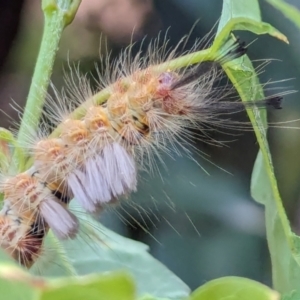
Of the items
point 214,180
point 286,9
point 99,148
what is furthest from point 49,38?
point 214,180

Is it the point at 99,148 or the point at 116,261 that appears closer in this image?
the point at 99,148

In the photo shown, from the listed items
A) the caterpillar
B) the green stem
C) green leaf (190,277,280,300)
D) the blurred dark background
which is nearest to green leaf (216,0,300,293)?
the caterpillar

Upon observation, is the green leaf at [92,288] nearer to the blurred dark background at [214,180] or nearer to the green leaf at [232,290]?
the green leaf at [232,290]

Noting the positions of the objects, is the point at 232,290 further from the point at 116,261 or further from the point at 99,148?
the point at 116,261

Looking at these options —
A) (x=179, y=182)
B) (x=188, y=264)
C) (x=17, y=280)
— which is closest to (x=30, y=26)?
(x=179, y=182)

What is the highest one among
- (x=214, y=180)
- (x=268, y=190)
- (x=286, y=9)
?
(x=286, y=9)

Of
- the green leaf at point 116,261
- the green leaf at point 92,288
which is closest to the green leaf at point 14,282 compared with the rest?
the green leaf at point 92,288

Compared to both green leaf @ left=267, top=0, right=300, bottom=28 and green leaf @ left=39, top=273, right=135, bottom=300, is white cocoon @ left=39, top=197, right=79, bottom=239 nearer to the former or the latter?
green leaf @ left=267, top=0, right=300, bottom=28
